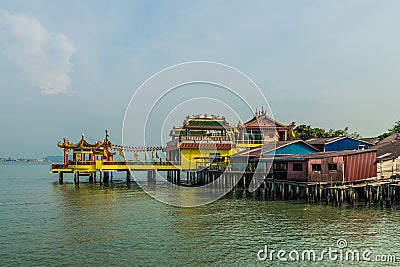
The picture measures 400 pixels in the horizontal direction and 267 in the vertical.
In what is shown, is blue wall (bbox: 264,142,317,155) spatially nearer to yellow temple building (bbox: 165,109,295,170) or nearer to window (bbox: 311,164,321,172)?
window (bbox: 311,164,321,172)

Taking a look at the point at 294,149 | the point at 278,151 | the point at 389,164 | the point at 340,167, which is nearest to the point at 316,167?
the point at 340,167

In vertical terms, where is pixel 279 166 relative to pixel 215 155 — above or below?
below

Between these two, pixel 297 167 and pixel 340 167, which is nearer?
pixel 340 167

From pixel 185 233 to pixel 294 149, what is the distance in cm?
1757

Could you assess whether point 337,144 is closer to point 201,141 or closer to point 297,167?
point 297,167

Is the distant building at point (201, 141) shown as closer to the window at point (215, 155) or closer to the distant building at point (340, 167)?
the window at point (215, 155)

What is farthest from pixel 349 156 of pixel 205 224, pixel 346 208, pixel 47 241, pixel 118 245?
pixel 47 241

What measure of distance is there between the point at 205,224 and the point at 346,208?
355 inches

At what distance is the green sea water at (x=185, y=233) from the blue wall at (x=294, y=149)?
275 inches

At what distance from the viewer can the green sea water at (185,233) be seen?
1269cm

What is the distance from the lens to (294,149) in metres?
31.2

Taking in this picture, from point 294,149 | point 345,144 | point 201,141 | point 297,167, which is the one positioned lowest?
point 297,167

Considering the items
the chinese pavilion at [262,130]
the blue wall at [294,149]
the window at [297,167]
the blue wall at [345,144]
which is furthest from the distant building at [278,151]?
the chinese pavilion at [262,130]

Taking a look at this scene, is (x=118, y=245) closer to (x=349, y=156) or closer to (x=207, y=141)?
(x=349, y=156)
